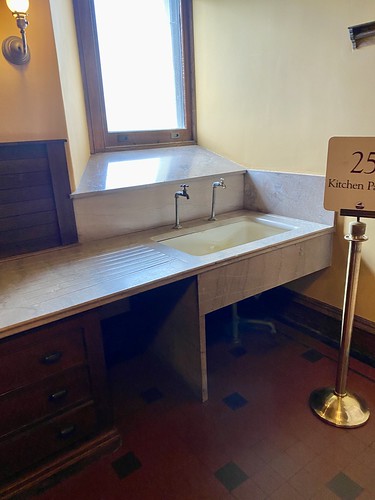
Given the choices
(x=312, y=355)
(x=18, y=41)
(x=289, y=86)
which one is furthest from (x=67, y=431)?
(x=289, y=86)

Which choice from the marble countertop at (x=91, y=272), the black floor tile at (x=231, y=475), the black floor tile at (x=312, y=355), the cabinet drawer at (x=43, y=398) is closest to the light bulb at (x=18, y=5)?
the marble countertop at (x=91, y=272)

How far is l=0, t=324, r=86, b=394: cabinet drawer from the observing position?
1.17 metres

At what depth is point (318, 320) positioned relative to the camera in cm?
218

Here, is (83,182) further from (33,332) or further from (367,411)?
(367,411)

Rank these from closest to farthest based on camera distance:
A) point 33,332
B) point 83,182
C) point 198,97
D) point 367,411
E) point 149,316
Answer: point 33,332 < point 367,411 < point 83,182 < point 149,316 < point 198,97

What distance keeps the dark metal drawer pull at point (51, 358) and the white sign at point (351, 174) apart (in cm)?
116

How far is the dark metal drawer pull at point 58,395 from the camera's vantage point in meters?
1.29

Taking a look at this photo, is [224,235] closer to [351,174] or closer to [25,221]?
[351,174]

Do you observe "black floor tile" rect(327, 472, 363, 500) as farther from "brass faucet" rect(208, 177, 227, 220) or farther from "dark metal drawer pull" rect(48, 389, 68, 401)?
"brass faucet" rect(208, 177, 227, 220)

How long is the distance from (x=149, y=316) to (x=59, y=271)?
0.69 metres

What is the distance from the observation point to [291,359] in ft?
6.68

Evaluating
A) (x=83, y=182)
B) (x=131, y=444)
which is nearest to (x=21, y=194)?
(x=83, y=182)

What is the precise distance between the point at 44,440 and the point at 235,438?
77 cm

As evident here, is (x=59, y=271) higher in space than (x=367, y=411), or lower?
higher
